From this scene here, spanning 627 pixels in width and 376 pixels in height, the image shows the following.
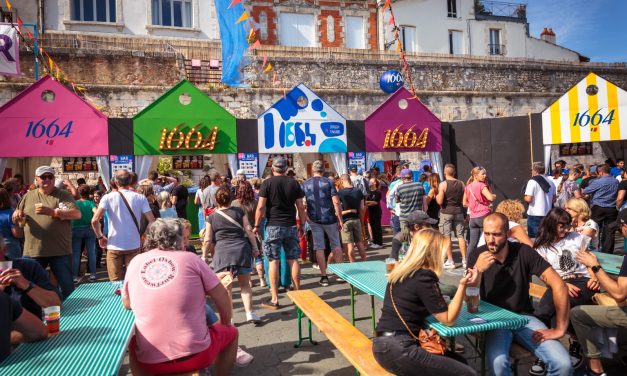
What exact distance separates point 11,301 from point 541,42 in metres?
33.3

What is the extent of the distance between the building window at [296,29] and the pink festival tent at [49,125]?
16.4m

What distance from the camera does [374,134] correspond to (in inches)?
437

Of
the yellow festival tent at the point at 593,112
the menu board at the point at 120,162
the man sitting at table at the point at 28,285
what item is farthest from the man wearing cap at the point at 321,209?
the yellow festival tent at the point at 593,112

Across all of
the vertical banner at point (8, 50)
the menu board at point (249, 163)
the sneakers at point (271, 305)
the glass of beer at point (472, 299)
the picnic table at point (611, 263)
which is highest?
the vertical banner at point (8, 50)

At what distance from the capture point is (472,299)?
116 inches

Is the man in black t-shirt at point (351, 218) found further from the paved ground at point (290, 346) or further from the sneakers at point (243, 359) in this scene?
the sneakers at point (243, 359)

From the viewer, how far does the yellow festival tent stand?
11.6 meters

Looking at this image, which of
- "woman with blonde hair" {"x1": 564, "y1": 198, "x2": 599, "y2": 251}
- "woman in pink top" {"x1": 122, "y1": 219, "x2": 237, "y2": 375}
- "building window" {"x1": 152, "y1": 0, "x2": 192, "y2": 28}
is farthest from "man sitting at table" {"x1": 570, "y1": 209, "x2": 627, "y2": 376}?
"building window" {"x1": 152, "y1": 0, "x2": 192, "y2": 28}

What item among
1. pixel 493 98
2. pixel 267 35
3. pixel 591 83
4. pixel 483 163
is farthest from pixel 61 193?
pixel 267 35

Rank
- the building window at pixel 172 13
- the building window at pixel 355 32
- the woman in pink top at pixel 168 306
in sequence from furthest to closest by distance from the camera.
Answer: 1. the building window at pixel 355 32
2. the building window at pixel 172 13
3. the woman in pink top at pixel 168 306

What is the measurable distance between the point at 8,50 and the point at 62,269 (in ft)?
31.9

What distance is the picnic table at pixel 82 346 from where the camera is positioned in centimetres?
222

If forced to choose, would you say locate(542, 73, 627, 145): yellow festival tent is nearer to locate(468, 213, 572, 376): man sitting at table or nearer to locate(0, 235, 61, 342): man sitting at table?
locate(468, 213, 572, 376): man sitting at table

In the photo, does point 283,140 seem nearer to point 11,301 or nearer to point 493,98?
point 11,301
